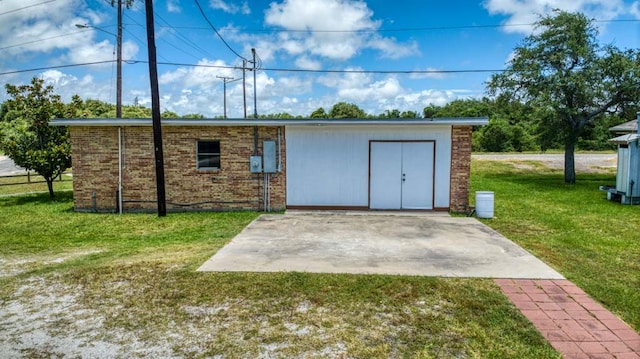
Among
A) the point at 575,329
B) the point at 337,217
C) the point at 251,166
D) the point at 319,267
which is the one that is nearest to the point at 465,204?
the point at 337,217

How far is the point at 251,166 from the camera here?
36.9 ft

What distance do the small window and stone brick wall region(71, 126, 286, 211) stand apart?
127mm

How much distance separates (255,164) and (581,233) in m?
7.62

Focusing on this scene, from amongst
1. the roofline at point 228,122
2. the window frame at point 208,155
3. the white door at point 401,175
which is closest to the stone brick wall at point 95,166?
the roofline at point 228,122

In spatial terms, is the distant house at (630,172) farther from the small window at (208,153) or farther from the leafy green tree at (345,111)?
the leafy green tree at (345,111)

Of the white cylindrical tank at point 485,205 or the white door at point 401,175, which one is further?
the white door at point 401,175

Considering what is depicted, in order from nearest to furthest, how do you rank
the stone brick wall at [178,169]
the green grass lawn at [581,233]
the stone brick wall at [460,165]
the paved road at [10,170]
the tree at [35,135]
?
the green grass lawn at [581,233]
the stone brick wall at [460,165]
the stone brick wall at [178,169]
the tree at [35,135]
the paved road at [10,170]

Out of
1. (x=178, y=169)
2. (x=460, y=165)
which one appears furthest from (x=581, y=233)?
(x=178, y=169)

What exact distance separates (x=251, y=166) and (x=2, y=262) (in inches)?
229

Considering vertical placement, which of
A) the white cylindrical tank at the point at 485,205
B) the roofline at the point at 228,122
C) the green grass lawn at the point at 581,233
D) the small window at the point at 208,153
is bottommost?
the green grass lawn at the point at 581,233

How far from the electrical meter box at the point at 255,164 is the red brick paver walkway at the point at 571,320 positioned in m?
7.22

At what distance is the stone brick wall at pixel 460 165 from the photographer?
35.7 feet

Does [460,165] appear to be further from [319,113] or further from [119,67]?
[319,113]

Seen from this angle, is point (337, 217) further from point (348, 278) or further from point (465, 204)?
point (348, 278)
